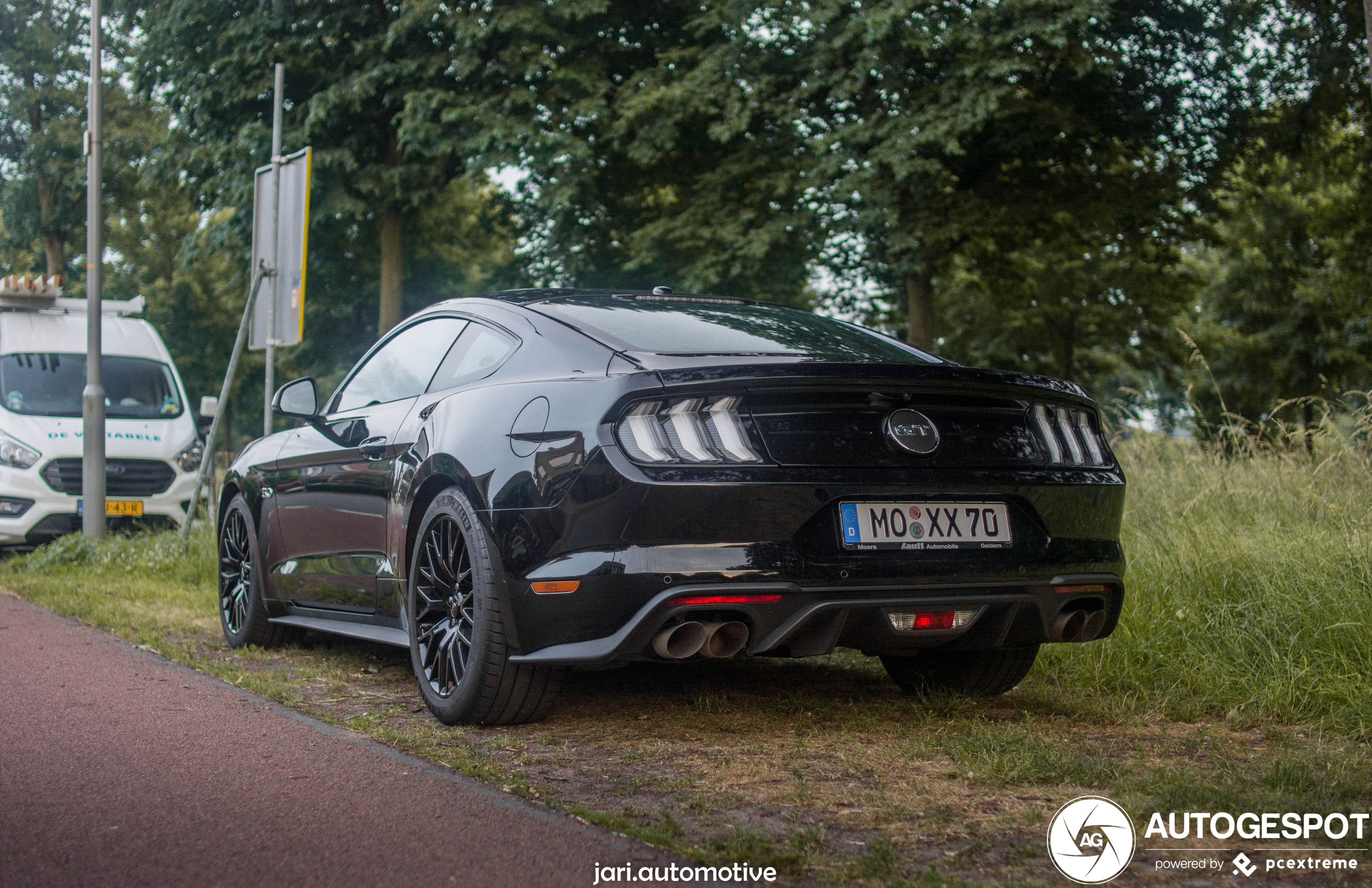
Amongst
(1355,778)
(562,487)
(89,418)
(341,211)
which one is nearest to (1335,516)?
(1355,778)

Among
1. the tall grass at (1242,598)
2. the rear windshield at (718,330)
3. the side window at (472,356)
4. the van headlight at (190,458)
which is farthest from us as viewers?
the van headlight at (190,458)

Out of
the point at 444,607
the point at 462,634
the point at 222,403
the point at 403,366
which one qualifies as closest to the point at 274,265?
the point at 222,403

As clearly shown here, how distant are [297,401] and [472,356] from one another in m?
1.42

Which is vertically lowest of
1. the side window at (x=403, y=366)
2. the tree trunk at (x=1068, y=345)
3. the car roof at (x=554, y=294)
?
the side window at (x=403, y=366)

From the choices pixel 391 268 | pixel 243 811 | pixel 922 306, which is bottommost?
pixel 243 811

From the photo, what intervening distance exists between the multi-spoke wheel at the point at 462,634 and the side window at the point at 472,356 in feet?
1.68

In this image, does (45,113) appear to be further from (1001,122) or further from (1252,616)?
(1252,616)

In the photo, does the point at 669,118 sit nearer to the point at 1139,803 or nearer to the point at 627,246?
the point at 627,246

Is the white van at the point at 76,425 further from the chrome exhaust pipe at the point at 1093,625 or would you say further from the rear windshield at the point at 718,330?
the chrome exhaust pipe at the point at 1093,625

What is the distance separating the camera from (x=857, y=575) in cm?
372

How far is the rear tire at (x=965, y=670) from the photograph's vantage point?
4.70 m

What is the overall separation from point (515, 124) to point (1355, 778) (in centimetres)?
1701

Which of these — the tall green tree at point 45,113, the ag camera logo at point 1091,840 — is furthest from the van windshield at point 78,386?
the tall green tree at point 45,113

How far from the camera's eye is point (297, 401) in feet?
19.0
